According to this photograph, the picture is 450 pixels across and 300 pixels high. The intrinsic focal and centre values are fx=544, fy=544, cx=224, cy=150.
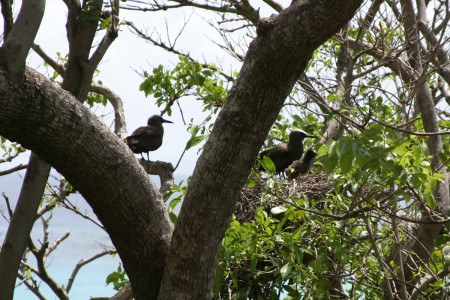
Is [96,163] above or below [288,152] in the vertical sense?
below

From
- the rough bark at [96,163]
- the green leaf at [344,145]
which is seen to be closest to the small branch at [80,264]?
the rough bark at [96,163]

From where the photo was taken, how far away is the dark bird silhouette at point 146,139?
7.96 meters

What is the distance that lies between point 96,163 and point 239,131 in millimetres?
747

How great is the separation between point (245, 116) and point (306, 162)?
485cm

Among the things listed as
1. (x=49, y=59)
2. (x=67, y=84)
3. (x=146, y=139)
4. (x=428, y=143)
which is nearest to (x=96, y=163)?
(x=67, y=84)

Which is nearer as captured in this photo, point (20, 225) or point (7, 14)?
point (7, 14)

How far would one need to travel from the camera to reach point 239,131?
271cm

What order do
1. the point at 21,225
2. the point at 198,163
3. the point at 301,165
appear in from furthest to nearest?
the point at 301,165
the point at 21,225
the point at 198,163

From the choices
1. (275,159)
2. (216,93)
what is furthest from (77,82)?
(275,159)

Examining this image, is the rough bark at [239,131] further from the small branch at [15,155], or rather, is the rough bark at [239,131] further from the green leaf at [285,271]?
the small branch at [15,155]

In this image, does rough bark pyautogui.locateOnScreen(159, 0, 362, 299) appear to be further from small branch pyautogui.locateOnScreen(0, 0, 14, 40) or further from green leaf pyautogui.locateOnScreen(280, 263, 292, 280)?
small branch pyautogui.locateOnScreen(0, 0, 14, 40)

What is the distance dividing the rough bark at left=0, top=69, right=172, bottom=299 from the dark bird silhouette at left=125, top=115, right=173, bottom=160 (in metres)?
4.91

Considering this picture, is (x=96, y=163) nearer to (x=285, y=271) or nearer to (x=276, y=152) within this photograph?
(x=285, y=271)

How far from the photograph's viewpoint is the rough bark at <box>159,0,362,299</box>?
2.49 meters
